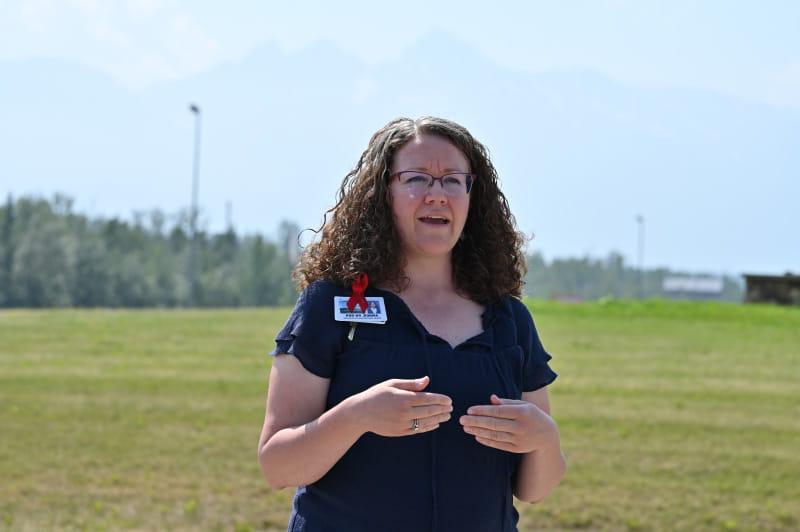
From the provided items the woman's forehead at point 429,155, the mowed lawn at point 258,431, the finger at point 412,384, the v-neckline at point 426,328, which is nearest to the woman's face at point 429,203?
the woman's forehead at point 429,155

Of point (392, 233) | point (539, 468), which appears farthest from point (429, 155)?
point (539, 468)

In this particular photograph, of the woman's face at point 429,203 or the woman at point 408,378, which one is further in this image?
the woman's face at point 429,203

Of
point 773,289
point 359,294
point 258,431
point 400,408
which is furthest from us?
point 773,289

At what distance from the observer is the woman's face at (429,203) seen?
234 centimetres

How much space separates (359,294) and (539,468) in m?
0.61

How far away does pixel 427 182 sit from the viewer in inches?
92.7

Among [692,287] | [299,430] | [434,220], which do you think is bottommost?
[299,430]

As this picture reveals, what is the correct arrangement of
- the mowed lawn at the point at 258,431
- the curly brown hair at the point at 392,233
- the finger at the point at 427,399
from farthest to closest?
the mowed lawn at the point at 258,431
the curly brown hair at the point at 392,233
the finger at the point at 427,399

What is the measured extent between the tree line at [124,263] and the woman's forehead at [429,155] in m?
47.1

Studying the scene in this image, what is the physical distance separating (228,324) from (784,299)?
50.9 feet

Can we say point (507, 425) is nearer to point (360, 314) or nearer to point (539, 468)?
point (539, 468)

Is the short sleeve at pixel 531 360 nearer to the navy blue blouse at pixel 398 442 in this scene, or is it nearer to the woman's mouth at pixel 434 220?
the navy blue blouse at pixel 398 442

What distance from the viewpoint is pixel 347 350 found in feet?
7.43

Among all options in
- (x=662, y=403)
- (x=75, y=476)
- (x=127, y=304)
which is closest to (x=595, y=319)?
(x=662, y=403)
